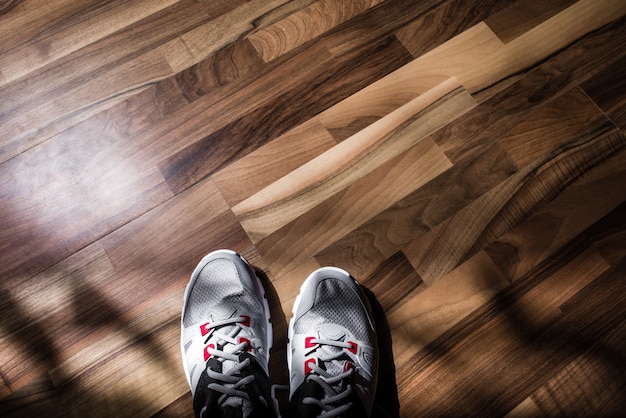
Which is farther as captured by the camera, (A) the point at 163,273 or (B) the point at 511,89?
(B) the point at 511,89

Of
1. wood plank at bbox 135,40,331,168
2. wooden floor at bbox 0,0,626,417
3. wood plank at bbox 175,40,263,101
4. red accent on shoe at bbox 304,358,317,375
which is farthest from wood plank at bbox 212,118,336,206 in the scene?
red accent on shoe at bbox 304,358,317,375

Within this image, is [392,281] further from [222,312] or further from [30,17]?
[30,17]

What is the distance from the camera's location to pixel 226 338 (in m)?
1.05

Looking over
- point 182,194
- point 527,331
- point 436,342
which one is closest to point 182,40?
point 182,194

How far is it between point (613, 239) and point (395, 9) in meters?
0.89

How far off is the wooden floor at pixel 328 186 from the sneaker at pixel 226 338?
5 centimetres

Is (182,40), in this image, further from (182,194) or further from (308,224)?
(308,224)

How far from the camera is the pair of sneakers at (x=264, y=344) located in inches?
38.8

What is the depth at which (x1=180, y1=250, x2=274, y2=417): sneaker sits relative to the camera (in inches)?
38.7

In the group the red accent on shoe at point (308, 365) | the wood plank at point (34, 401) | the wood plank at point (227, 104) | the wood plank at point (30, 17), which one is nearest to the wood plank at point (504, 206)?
the red accent on shoe at point (308, 365)

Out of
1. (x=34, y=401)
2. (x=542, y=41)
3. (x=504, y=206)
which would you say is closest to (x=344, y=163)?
(x=504, y=206)

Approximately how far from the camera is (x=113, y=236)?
1.17m

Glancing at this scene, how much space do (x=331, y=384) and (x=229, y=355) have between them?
0.80ft

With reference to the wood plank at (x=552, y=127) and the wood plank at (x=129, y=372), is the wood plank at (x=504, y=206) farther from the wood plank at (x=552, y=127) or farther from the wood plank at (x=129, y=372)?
the wood plank at (x=129, y=372)
